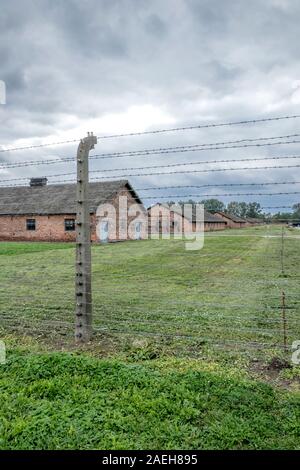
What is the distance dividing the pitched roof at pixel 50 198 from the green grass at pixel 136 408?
26.4m

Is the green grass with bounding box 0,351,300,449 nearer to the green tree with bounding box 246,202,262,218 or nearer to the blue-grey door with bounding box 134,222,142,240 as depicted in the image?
the green tree with bounding box 246,202,262,218

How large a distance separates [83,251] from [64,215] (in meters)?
27.6

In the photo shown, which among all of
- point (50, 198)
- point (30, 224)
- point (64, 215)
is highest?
point (50, 198)

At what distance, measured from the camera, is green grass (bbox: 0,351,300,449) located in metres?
3.04

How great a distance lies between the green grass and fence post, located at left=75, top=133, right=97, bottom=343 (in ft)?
3.08

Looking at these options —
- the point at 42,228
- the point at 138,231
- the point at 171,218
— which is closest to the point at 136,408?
the point at 171,218

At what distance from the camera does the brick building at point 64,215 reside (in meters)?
31.3

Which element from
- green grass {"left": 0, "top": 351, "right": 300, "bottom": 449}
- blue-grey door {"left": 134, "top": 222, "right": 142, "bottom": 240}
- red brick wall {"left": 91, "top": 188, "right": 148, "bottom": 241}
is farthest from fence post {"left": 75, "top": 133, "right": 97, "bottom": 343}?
blue-grey door {"left": 134, "top": 222, "right": 142, "bottom": 240}

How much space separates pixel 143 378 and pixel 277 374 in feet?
5.18

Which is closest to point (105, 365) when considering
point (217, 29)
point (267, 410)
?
point (267, 410)

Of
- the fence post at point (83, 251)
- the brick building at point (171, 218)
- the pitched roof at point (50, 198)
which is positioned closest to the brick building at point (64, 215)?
the pitched roof at point (50, 198)

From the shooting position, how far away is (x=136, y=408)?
3.49 metres

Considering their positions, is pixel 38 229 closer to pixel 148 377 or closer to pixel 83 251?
pixel 83 251

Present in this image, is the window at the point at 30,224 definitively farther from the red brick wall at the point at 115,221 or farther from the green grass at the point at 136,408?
the green grass at the point at 136,408
